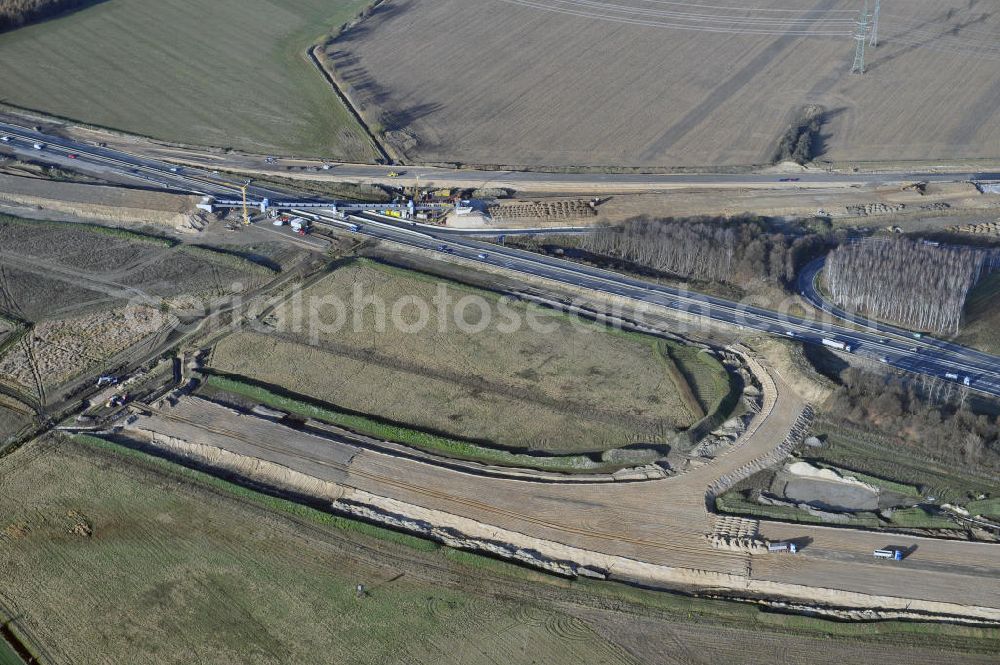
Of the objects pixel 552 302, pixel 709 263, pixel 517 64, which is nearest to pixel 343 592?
pixel 552 302

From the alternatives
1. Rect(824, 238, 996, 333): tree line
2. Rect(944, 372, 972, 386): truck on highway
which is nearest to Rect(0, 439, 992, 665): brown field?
Rect(944, 372, 972, 386): truck on highway

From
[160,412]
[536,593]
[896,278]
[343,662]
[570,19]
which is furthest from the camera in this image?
[570,19]

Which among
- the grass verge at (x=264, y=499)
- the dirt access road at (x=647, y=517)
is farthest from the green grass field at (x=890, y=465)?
the grass verge at (x=264, y=499)

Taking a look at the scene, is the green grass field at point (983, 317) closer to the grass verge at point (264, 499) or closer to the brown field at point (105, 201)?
the grass verge at point (264, 499)

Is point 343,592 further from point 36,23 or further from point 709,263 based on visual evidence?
point 36,23

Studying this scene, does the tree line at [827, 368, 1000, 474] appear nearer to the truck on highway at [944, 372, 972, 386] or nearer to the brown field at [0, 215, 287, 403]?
the truck on highway at [944, 372, 972, 386]

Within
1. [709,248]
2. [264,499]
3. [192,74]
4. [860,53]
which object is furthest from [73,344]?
[860,53]
